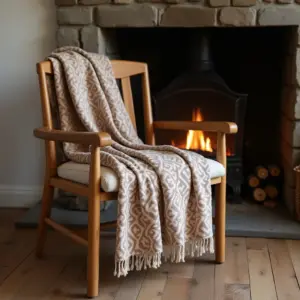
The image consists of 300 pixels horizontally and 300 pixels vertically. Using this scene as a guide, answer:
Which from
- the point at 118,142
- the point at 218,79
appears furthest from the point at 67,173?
the point at 218,79

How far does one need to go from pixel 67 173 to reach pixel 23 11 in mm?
1093

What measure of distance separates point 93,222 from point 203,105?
48.8 inches

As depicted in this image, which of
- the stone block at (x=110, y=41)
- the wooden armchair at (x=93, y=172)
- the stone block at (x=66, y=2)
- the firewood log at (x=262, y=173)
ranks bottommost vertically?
the firewood log at (x=262, y=173)

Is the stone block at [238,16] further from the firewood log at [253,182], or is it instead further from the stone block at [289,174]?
the firewood log at [253,182]

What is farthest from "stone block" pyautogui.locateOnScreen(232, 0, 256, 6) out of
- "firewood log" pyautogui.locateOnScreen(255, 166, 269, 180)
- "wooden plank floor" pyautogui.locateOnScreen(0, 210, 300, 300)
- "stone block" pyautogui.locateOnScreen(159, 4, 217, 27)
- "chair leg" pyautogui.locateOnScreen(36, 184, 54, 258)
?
"chair leg" pyautogui.locateOnScreen(36, 184, 54, 258)

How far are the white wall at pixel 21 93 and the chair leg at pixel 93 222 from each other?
1106 millimetres

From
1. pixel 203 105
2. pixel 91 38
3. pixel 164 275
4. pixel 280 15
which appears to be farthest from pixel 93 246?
pixel 280 15

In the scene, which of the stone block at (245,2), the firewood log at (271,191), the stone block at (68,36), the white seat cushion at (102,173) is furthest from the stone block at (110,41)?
the firewood log at (271,191)

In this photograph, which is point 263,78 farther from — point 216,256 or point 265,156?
point 216,256

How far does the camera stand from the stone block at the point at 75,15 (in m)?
2.59

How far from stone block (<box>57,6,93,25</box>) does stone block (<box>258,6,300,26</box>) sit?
802 millimetres

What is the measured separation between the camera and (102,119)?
88.2 inches

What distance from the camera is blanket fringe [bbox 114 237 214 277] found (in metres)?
1.89

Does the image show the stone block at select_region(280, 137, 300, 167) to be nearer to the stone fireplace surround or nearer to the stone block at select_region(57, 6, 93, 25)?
the stone fireplace surround
